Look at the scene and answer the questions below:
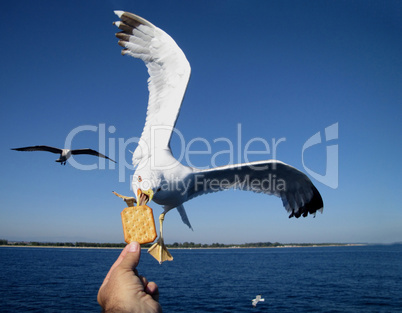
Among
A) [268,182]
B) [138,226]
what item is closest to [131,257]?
[138,226]

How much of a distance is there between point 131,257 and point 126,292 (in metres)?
0.25

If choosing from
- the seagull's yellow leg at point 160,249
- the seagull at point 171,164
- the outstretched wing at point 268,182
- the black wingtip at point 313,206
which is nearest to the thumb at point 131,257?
the seagull at point 171,164

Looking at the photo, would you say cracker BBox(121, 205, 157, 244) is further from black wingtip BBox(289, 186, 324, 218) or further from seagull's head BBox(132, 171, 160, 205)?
black wingtip BBox(289, 186, 324, 218)

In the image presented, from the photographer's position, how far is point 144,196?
10.1ft

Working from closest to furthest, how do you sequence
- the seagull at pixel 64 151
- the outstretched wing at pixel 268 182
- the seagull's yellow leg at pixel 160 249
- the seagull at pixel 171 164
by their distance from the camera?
the seagull at pixel 171 164, the seagull's yellow leg at pixel 160 249, the outstretched wing at pixel 268 182, the seagull at pixel 64 151

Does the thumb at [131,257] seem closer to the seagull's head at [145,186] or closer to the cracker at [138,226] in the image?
the cracker at [138,226]

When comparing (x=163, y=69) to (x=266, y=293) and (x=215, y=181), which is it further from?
(x=266, y=293)

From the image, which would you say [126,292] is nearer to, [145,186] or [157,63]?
[145,186]

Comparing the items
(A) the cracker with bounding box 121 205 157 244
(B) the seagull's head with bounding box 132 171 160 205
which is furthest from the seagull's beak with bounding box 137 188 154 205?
(A) the cracker with bounding box 121 205 157 244

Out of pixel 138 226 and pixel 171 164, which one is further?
pixel 171 164

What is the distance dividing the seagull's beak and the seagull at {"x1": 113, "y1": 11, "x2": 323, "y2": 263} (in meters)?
0.28

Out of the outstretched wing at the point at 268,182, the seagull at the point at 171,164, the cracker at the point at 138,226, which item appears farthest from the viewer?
the outstretched wing at the point at 268,182

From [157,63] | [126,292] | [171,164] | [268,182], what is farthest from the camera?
[268,182]

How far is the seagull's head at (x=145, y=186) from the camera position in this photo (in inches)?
120
